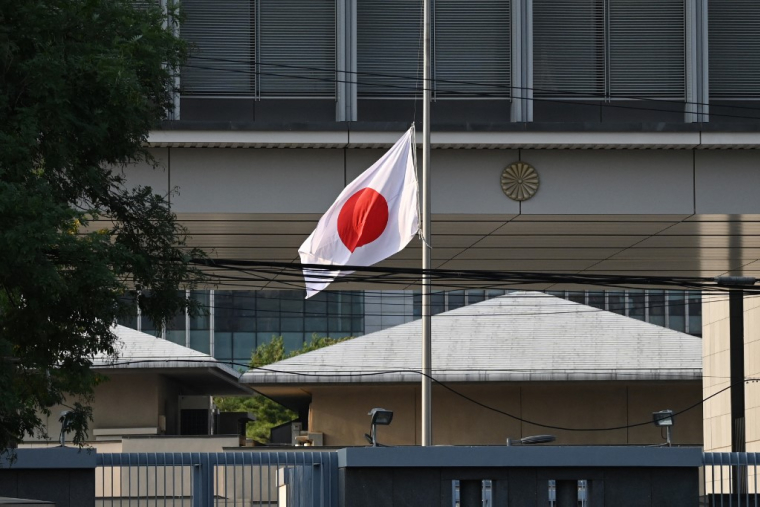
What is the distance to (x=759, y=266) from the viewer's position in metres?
25.5

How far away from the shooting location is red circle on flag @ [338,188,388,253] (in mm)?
18578

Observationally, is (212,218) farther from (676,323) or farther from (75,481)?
(676,323)

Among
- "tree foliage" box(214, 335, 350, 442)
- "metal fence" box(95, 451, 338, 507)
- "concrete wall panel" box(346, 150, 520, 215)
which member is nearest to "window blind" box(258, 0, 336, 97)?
"concrete wall panel" box(346, 150, 520, 215)

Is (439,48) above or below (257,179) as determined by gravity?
above

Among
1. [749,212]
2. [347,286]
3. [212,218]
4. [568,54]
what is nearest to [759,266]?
[749,212]

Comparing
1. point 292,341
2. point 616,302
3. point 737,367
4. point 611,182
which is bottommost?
point 737,367

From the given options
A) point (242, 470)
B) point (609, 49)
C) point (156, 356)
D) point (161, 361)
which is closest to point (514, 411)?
point (161, 361)

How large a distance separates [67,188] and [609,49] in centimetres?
1066

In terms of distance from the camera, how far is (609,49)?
20578mm

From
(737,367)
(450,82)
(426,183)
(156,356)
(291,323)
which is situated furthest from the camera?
(291,323)

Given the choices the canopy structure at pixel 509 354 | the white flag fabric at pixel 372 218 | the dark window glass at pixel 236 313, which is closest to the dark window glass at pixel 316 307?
the dark window glass at pixel 236 313

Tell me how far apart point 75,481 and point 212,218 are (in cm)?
591

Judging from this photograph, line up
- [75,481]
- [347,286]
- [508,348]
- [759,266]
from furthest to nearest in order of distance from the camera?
[508,348] → [347,286] → [759,266] → [75,481]

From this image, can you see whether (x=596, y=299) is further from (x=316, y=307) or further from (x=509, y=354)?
(x=509, y=354)
